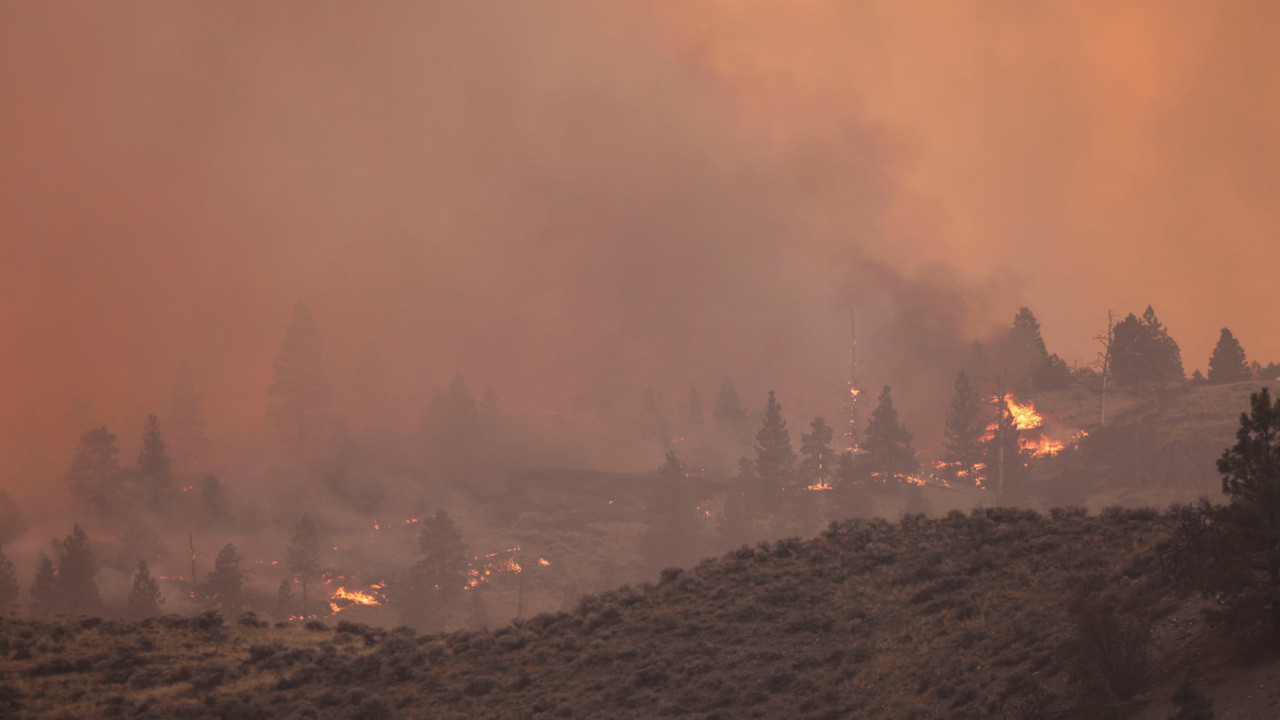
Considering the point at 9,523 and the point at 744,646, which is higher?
the point at 9,523

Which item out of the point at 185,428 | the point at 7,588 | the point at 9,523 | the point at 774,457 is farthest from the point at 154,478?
the point at 774,457

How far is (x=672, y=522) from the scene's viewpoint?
372 feet

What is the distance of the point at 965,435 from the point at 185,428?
148m

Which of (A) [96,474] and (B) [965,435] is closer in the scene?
(B) [965,435]

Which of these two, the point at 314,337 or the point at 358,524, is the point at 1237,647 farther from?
the point at 314,337

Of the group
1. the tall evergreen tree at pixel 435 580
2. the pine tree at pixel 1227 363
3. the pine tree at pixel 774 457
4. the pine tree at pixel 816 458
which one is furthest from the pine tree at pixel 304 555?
the pine tree at pixel 1227 363

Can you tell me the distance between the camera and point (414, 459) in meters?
163

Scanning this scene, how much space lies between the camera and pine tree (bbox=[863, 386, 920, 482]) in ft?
395

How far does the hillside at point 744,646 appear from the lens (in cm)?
2336

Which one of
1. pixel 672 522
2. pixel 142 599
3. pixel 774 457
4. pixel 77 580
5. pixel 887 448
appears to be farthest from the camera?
pixel 774 457

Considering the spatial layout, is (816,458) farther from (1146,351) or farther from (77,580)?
(77,580)

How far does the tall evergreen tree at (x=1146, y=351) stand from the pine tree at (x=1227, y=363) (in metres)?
4.50

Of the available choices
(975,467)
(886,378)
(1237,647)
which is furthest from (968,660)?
(886,378)

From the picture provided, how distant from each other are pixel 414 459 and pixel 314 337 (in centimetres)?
4412
